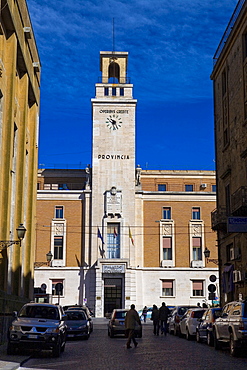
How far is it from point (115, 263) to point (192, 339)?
102 ft

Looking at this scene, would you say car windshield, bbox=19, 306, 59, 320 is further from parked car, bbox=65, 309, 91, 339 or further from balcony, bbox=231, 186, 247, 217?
balcony, bbox=231, 186, 247, 217

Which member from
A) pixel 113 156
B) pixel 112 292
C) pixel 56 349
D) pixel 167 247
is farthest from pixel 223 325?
pixel 113 156

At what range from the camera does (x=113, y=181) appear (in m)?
59.5

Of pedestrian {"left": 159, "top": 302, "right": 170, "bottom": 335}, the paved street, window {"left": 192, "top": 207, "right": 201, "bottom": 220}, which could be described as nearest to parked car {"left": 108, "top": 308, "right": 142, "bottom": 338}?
pedestrian {"left": 159, "top": 302, "right": 170, "bottom": 335}

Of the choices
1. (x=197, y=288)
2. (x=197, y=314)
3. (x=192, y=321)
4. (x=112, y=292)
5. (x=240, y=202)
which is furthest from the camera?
(x=197, y=288)

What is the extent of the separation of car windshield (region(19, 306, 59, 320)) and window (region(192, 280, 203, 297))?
41.2 metres

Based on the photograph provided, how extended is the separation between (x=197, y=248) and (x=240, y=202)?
1317 inches

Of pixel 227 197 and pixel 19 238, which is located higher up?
pixel 227 197

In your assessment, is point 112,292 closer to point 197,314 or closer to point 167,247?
point 167,247

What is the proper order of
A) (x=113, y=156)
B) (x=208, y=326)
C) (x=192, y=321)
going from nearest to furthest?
(x=208, y=326), (x=192, y=321), (x=113, y=156)

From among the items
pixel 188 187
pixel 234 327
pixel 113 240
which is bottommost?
pixel 234 327

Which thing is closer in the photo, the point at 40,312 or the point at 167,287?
the point at 40,312

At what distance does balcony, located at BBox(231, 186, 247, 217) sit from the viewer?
86.0 feet

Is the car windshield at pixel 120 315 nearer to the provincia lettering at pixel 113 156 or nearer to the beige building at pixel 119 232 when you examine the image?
the beige building at pixel 119 232
